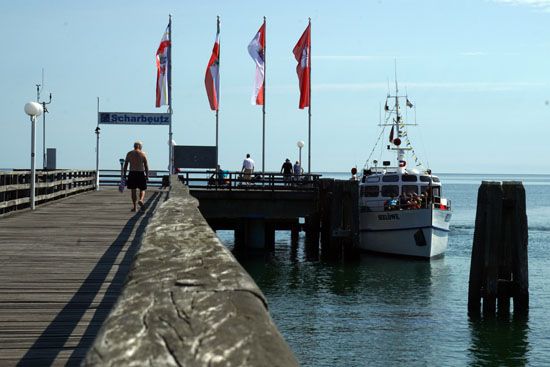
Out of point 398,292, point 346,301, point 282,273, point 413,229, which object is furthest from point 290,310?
point 413,229

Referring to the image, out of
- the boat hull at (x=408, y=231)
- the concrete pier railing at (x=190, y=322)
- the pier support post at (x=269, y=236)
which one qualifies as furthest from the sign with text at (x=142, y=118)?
the concrete pier railing at (x=190, y=322)

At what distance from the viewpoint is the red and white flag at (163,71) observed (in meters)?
38.4

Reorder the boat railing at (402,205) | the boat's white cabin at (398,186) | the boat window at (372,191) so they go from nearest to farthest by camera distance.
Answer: the boat railing at (402,205), the boat's white cabin at (398,186), the boat window at (372,191)

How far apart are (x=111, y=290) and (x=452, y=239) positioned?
4799cm

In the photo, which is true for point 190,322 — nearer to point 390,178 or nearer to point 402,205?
point 402,205

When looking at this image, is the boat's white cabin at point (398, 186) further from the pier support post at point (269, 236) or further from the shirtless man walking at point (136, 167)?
the shirtless man walking at point (136, 167)

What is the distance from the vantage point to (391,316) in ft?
77.4

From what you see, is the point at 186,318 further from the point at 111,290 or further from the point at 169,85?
the point at 169,85

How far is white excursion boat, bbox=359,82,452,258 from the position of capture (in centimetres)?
3812

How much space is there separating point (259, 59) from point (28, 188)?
2164cm

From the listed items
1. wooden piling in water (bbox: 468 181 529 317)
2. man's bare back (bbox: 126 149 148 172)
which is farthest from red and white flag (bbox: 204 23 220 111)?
wooden piling in water (bbox: 468 181 529 317)

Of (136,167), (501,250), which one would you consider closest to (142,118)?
(136,167)

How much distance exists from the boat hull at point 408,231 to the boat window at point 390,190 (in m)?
1.02

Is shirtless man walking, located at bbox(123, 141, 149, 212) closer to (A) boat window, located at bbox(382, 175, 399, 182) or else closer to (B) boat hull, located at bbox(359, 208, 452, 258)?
(B) boat hull, located at bbox(359, 208, 452, 258)
